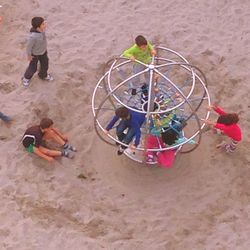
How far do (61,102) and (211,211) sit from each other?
2646 millimetres

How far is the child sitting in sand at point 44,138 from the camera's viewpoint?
7.90 m

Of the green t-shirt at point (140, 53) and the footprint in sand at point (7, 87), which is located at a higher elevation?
the green t-shirt at point (140, 53)

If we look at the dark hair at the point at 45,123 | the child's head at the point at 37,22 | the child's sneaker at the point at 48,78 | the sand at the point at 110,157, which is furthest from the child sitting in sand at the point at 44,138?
the child's head at the point at 37,22

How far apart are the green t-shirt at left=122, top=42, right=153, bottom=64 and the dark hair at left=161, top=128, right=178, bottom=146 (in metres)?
1.02

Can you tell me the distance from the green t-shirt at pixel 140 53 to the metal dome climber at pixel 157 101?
105mm

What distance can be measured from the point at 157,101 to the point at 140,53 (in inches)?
26.5

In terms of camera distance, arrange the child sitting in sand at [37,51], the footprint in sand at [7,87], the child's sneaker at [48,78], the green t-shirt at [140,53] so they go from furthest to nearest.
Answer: the child's sneaker at [48,78]
the footprint in sand at [7,87]
the child sitting in sand at [37,51]
the green t-shirt at [140,53]

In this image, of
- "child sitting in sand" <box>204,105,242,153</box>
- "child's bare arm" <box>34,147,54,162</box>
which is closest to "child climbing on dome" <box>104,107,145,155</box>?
"child sitting in sand" <box>204,105,242,153</box>

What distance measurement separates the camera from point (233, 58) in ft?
30.6

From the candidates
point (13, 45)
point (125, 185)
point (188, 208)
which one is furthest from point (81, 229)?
point (13, 45)

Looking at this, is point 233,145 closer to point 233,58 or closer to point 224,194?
point 224,194

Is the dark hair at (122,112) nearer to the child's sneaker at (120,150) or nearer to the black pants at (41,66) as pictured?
the child's sneaker at (120,150)

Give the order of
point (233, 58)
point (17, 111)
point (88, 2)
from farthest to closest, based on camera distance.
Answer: point (88, 2) < point (233, 58) < point (17, 111)

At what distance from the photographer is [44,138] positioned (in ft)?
26.7
